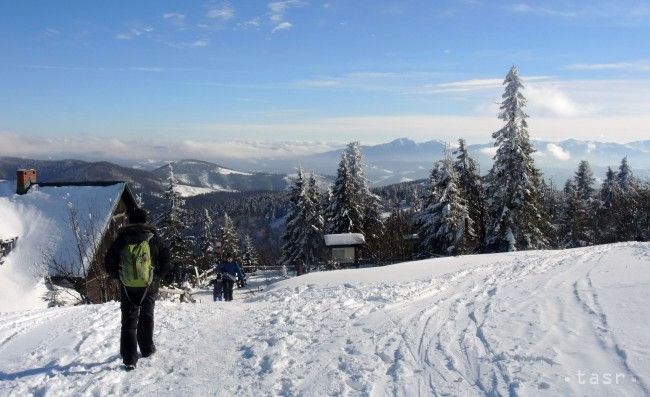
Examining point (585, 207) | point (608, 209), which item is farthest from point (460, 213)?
point (608, 209)

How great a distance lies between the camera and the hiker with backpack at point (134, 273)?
602cm

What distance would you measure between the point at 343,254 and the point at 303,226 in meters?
9.80

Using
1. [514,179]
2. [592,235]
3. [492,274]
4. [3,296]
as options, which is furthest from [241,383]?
[592,235]

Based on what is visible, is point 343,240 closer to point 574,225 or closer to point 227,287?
point 227,287

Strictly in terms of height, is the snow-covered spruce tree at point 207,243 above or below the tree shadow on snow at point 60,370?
below

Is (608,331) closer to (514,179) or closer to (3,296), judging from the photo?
(3,296)

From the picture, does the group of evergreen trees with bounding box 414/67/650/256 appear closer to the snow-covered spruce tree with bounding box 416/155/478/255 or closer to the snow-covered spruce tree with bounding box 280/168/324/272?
the snow-covered spruce tree with bounding box 416/155/478/255

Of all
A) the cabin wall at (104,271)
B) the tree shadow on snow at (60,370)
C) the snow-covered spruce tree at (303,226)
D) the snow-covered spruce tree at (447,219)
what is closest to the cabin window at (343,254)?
the snow-covered spruce tree at (447,219)

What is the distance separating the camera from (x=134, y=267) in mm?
6023

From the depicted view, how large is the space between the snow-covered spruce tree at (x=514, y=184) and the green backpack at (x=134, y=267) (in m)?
27.9

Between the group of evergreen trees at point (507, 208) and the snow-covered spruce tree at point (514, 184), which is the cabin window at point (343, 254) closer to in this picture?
the group of evergreen trees at point (507, 208)

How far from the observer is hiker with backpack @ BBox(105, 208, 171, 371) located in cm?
602

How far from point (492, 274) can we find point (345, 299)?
509 centimetres

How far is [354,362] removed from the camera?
6.02 metres
